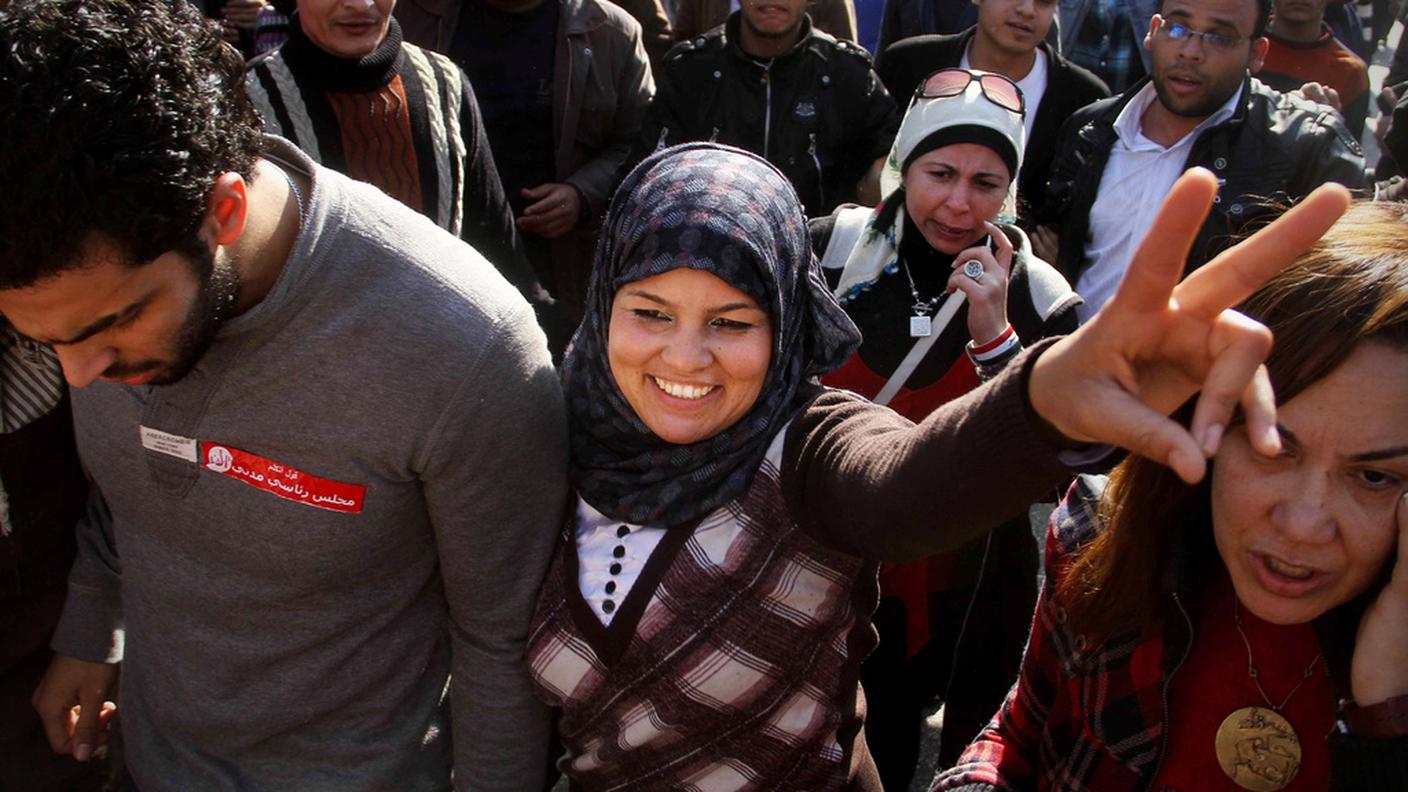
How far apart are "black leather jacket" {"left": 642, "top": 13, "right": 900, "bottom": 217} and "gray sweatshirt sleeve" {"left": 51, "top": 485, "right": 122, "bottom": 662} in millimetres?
2399

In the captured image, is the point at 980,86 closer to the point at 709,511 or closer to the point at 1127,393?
the point at 709,511

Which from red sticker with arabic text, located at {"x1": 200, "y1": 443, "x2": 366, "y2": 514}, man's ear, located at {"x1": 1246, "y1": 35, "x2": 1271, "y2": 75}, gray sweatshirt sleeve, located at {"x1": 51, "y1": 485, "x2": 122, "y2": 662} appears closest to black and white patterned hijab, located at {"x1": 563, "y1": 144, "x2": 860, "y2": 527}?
red sticker with arabic text, located at {"x1": 200, "y1": 443, "x2": 366, "y2": 514}

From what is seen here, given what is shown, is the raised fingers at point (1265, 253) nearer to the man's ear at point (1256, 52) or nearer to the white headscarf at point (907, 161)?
the white headscarf at point (907, 161)

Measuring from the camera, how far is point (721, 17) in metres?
4.96

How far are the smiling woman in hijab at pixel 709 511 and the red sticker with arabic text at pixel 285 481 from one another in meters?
0.33

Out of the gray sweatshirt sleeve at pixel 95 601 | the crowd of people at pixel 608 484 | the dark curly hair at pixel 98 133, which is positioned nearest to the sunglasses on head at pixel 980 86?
the crowd of people at pixel 608 484

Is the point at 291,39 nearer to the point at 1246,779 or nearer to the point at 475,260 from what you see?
the point at 475,260

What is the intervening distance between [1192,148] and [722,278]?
2405mm

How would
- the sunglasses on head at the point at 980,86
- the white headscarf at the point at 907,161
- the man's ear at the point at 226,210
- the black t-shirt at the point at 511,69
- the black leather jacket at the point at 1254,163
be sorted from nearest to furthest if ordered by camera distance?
the man's ear at the point at 226,210
the white headscarf at the point at 907,161
the sunglasses on head at the point at 980,86
the black leather jacket at the point at 1254,163
the black t-shirt at the point at 511,69

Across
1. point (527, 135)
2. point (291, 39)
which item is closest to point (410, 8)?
point (527, 135)

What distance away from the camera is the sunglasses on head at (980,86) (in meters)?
2.94

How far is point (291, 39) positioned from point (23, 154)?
186 cm

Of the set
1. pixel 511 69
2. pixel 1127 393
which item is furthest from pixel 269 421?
pixel 511 69

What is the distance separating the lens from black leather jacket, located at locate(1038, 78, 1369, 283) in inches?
131
